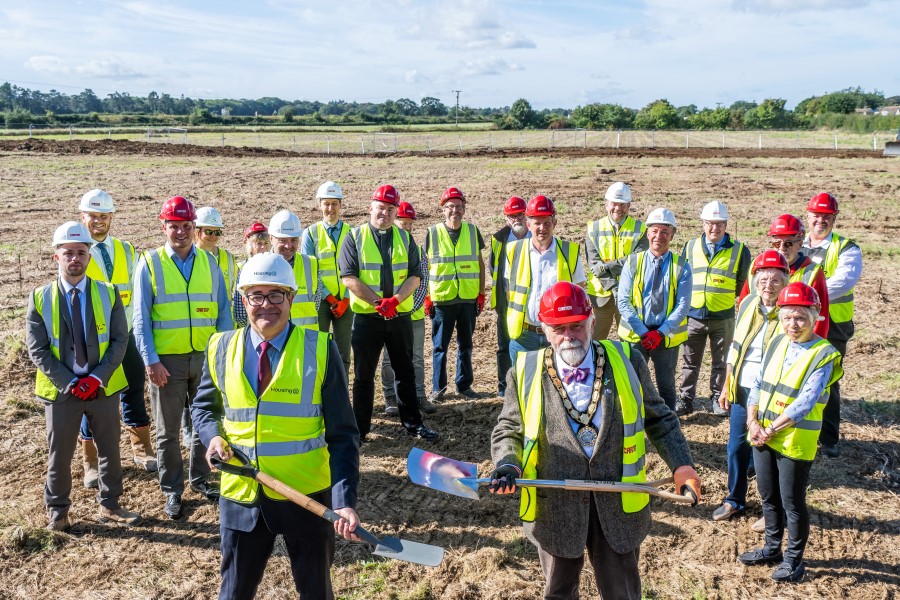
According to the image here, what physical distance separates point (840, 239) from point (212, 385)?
6.00 meters

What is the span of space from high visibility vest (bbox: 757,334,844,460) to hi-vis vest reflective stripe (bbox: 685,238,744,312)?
265 cm

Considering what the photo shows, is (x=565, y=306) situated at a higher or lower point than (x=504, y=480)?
higher

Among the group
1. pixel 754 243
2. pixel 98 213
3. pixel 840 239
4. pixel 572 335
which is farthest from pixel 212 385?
pixel 754 243

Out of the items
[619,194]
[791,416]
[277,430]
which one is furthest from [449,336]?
[277,430]

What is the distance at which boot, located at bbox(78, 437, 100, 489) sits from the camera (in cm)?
619

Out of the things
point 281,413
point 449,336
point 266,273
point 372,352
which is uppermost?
point 266,273

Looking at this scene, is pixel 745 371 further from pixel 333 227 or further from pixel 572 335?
pixel 333 227

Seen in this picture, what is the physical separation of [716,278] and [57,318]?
20.3 feet

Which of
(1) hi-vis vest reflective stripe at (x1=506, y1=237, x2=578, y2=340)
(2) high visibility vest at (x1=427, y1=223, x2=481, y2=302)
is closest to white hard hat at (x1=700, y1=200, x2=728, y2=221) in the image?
(1) hi-vis vest reflective stripe at (x1=506, y1=237, x2=578, y2=340)

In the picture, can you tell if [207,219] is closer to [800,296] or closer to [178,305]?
[178,305]

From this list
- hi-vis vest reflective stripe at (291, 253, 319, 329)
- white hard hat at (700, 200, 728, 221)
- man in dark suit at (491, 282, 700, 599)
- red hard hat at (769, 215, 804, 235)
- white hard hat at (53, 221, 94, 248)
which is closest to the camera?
Answer: man in dark suit at (491, 282, 700, 599)

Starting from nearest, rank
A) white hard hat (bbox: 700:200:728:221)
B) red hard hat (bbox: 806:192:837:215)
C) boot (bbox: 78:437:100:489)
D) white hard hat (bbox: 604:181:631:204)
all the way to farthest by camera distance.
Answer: boot (bbox: 78:437:100:489), red hard hat (bbox: 806:192:837:215), white hard hat (bbox: 700:200:728:221), white hard hat (bbox: 604:181:631:204)

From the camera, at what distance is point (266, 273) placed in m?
3.46

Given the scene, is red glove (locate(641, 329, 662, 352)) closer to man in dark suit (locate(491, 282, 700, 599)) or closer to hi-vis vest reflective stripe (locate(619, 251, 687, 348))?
hi-vis vest reflective stripe (locate(619, 251, 687, 348))
